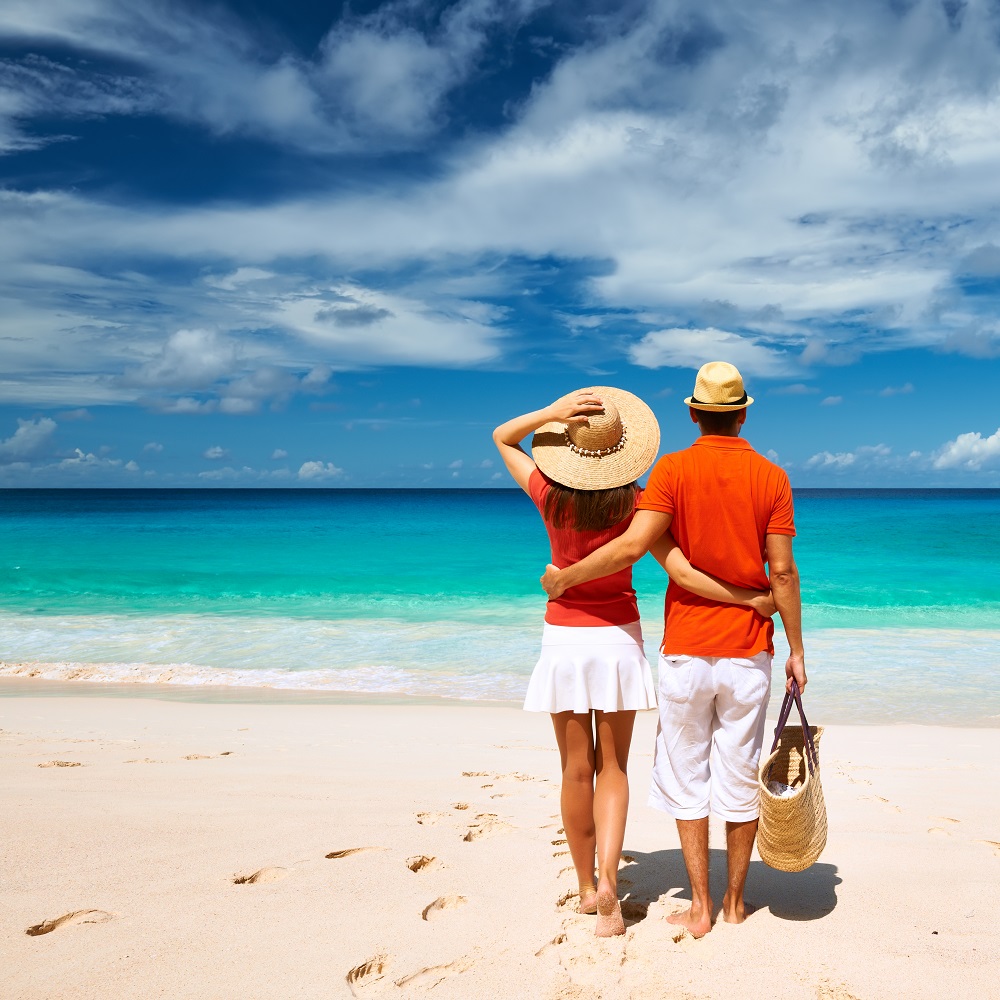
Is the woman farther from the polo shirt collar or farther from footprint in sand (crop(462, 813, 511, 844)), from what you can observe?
footprint in sand (crop(462, 813, 511, 844))

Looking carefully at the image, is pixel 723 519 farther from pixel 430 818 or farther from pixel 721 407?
pixel 430 818

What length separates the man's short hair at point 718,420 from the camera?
9.32ft

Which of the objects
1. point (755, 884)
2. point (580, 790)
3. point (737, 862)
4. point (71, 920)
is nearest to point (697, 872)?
point (737, 862)

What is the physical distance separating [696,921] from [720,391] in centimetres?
187

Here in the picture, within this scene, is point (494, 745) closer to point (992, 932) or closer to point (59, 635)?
point (992, 932)

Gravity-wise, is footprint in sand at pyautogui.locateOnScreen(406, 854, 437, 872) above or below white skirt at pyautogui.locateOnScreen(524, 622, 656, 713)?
below

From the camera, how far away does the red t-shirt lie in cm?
283

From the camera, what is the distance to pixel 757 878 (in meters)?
3.44

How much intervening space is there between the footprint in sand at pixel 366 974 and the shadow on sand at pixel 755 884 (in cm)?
104

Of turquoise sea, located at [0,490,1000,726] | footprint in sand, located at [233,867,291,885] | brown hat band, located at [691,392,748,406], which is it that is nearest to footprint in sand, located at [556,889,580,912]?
footprint in sand, located at [233,867,291,885]

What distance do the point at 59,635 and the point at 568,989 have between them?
11.7 m

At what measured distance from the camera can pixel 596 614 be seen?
9.37 ft

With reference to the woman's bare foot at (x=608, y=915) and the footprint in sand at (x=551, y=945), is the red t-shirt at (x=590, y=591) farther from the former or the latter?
the footprint in sand at (x=551, y=945)

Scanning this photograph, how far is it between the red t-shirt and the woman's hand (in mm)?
399
